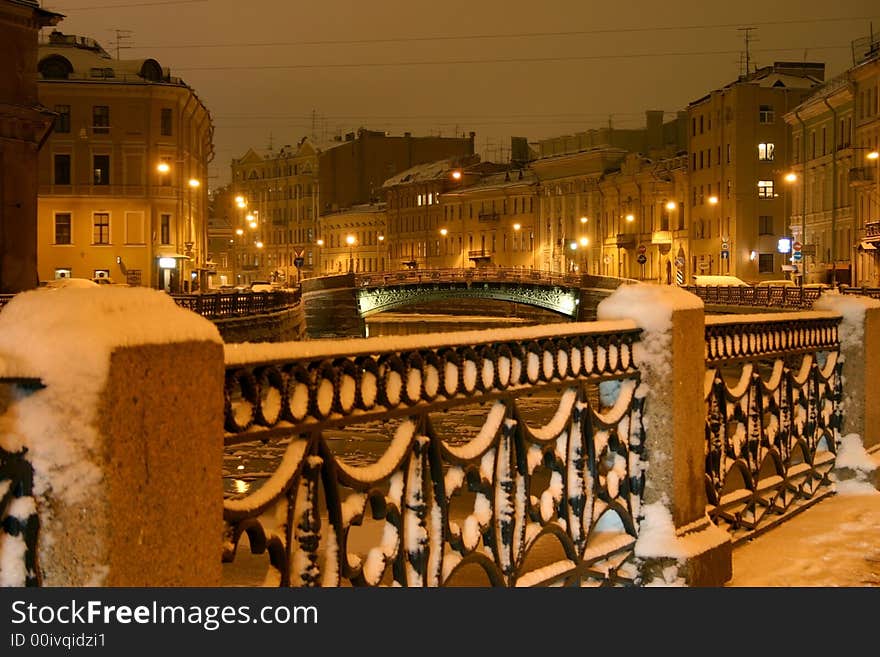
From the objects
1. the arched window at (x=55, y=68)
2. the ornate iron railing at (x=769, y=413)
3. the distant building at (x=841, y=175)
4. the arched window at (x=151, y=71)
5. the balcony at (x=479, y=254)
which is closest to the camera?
the ornate iron railing at (x=769, y=413)

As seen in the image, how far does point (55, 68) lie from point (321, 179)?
240ft

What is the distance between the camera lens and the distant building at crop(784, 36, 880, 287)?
63094mm

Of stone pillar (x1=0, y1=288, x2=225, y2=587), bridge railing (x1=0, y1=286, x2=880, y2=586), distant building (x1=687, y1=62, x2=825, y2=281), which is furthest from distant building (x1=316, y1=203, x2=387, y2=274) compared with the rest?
stone pillar (x1=0, y1=288, x2=225, y2=587)

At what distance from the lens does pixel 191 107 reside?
246 ft

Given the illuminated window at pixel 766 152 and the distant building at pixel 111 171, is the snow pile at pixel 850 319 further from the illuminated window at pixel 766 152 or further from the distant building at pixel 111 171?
the illuminated window at pixel 766 152

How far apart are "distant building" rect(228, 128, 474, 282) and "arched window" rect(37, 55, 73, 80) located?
228 ft

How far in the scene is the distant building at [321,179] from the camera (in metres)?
145

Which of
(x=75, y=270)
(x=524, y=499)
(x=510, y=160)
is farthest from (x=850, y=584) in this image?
(x=510, y=160)

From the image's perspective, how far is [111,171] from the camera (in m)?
72.2

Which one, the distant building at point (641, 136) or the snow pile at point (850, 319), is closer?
the snow pile at point (850, 319)

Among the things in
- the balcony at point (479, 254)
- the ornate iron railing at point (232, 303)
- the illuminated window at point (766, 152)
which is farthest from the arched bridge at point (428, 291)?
the balcony at point (479, 254)

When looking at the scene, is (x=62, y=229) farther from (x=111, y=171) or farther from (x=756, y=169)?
(x=756, y=169)

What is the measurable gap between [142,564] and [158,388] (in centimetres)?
48

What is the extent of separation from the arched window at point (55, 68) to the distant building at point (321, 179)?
6955 cm
